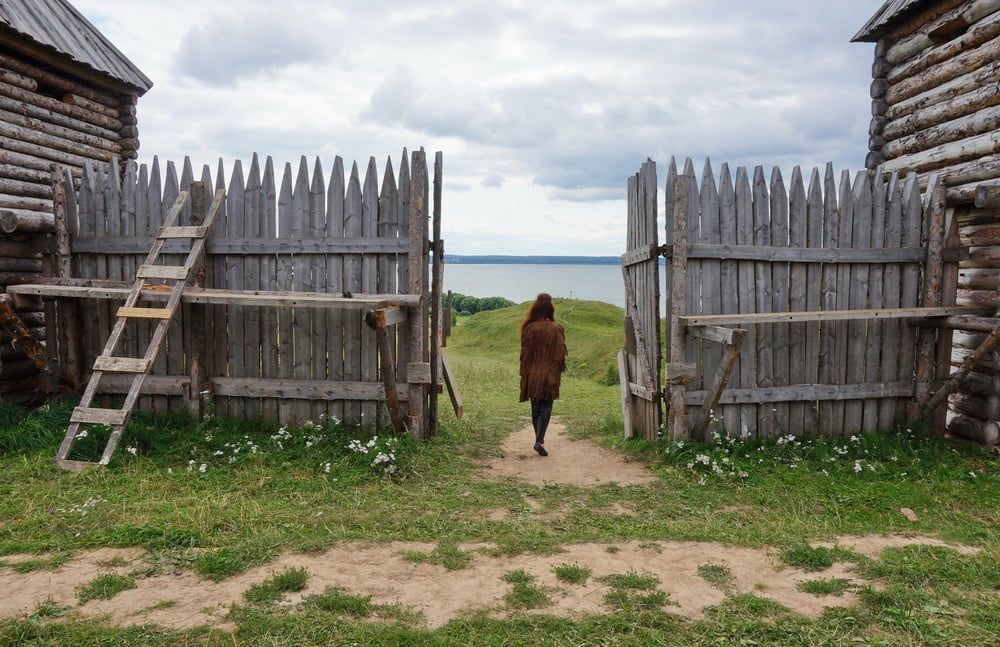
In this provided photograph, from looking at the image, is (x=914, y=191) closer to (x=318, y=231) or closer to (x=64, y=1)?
(x=318, y=231)

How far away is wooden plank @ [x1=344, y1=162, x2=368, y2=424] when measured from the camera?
7793mm

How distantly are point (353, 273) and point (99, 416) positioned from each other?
2.96 m

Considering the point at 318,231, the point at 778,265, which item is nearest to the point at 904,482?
the point at 778,265

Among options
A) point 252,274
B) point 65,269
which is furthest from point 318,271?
point 65,269

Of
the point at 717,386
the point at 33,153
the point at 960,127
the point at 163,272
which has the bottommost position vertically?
the point at 717,386

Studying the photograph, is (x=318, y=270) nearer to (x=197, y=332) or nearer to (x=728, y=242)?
(x=197, y=332)

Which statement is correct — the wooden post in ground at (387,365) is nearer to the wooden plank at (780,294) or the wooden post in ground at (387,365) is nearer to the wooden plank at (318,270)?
the wooden plank at (318,270)

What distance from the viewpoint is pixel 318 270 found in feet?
25.8

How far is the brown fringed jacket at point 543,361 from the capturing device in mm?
8227

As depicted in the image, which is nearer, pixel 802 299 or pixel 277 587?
pixel 277 587

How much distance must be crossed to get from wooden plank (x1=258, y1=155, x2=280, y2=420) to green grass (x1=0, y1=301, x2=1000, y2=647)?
0.61m

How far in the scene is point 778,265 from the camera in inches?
310

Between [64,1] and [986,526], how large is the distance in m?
16.5

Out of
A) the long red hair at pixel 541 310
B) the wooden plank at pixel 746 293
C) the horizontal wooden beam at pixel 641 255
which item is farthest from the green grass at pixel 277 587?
the wooden plank at pixel 746 293
